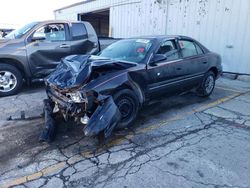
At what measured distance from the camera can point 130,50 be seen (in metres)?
4.66

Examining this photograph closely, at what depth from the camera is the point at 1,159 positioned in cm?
314

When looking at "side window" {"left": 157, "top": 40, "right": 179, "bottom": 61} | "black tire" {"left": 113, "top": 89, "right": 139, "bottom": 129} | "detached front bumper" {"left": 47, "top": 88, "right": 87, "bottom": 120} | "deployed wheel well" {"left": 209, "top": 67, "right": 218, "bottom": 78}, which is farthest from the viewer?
"deployed wheel well" {"left": 209, "top": 67, "right": 218, "bottom": 78}

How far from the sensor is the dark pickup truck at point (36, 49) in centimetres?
585

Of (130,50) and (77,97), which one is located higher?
(130,50)

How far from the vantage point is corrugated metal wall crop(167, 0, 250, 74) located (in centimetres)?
808

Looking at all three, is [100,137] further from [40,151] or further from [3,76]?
[3,76]

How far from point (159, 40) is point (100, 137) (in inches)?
89.6

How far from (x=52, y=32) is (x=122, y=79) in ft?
12.2

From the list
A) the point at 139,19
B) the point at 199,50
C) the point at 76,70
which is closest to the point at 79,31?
the point at 199,50

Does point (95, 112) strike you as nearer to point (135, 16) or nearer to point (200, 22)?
point (200, 22)

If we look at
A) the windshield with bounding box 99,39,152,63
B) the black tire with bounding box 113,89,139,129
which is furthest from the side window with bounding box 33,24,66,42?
the black tire with bounding box 113,89,139,129

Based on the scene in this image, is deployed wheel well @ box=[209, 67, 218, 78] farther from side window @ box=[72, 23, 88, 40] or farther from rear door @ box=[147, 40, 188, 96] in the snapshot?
side window @ box=[72, 23, 88, 40]

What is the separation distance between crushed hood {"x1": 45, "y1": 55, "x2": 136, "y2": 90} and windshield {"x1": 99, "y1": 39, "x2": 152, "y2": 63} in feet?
1.31

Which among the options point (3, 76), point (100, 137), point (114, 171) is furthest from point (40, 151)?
point (3, 76)
